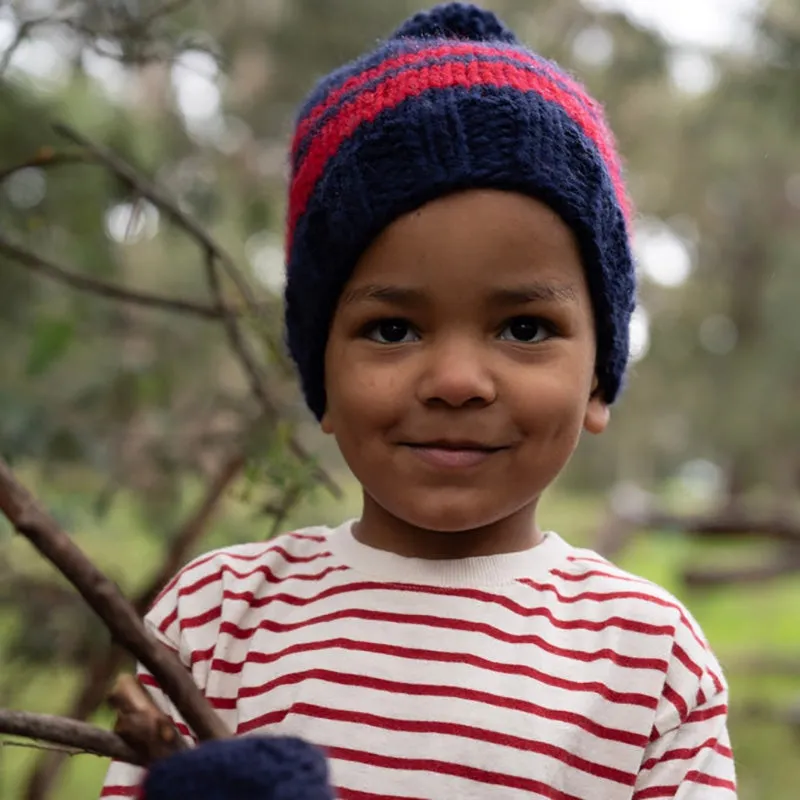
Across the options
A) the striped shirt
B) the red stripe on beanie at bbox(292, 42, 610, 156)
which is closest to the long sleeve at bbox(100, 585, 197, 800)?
the striped shirt

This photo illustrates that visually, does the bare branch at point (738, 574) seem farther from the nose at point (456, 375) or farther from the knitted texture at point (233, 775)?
the knitted texture at point (233, 775)

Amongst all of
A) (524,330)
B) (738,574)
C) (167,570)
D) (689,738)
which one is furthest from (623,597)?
(738,574)

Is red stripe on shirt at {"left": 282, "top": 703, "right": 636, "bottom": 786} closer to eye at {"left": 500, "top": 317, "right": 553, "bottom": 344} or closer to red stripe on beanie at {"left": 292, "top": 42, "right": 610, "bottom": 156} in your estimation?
eye at {"left": 500, "top": 317, "right": 553, "bottom": 344}

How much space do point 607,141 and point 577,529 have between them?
4.01 metres

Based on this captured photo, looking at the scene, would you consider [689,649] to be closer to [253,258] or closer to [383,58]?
[383,58]

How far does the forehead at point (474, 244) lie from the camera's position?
878 mm

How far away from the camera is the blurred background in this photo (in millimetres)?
1472

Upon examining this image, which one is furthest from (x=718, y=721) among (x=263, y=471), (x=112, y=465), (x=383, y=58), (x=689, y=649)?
(x=112, y=465)

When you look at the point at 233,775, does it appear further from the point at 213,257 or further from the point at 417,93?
the point at 213,257

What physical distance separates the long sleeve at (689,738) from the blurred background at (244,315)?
1.59 ft

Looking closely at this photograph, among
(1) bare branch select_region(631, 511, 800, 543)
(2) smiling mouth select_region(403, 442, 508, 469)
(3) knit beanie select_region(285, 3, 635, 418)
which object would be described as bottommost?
(2) smiling mouth select_region(403, 442, 508, 469)

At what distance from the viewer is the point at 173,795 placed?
0.60m

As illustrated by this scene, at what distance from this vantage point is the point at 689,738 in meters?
0.91

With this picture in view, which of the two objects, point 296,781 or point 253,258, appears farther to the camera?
point 253,258
